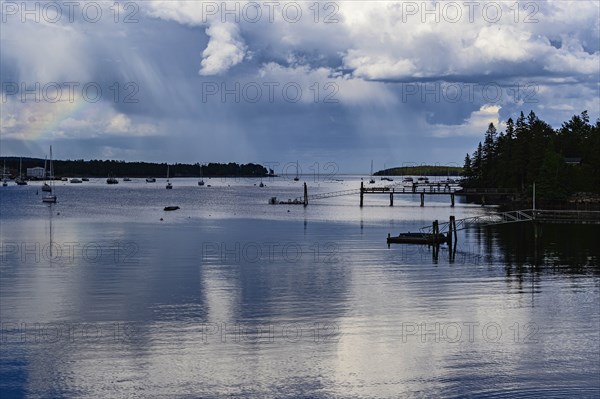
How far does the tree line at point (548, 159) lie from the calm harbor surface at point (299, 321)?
200ft

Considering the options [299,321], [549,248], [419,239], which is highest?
[419,239]

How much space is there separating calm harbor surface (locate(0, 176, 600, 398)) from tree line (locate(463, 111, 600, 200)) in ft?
200

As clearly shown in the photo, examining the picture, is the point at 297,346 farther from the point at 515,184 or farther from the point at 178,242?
the point at 515,184

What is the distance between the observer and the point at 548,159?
136 meters

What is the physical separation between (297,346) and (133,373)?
7977 mm

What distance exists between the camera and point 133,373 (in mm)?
29719

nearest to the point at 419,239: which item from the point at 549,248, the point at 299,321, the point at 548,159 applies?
the point at 549,248

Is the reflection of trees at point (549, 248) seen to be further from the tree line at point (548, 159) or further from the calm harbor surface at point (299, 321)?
the tree line at point (548, 159)

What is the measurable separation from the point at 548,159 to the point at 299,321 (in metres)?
108

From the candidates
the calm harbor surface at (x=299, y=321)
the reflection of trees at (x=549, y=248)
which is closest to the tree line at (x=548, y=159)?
the reflection of trees at (x=549, y=248)

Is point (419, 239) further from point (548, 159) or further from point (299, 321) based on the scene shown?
point (548, 159)

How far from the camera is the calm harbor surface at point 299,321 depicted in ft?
96.2

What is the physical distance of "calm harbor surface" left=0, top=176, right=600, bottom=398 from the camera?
96.2 feet

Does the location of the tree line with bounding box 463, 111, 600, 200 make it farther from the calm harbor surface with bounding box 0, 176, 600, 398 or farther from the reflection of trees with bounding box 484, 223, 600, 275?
the calm harbor surface with bounding box 0, 176, 600, 398
